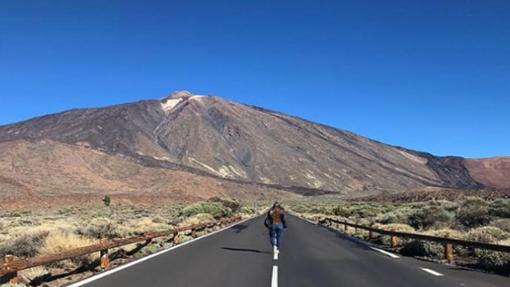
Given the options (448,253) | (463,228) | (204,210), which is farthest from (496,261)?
(204,210)

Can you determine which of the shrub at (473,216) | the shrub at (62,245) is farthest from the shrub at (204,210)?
the shrub at (62,245)

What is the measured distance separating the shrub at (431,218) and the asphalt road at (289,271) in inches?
497

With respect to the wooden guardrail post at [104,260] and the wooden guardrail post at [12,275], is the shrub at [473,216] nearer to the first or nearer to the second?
the wooden guardrail post at [104,260]

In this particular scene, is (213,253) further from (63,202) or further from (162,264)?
(63,202)

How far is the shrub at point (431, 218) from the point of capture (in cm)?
3141

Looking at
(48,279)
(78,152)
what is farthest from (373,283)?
(78,152)

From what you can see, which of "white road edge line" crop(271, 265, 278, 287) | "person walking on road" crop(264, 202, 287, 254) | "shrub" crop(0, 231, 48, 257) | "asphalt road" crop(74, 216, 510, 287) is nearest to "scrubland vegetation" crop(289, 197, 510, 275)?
"asphalt road" crop(74, 216, 510, 287)

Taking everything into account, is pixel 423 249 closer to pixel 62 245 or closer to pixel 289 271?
pixel 289 271

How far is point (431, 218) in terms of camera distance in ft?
105

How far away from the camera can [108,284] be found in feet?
38.8

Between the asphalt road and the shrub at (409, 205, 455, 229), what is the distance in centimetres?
1263

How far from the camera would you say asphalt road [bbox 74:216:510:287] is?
12414 millimetres

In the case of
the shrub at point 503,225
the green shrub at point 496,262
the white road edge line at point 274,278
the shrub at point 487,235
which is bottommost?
the white road edge line at point 274,278

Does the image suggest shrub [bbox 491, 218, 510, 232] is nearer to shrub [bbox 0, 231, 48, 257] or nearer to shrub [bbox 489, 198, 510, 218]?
shrub [bbox 489, 198, 510, 218]
